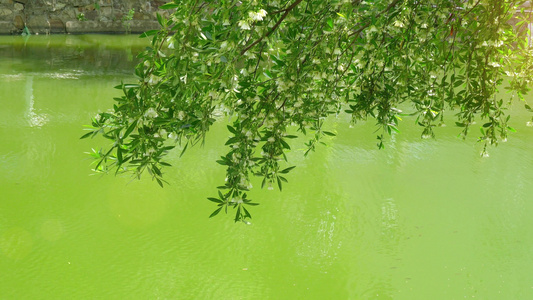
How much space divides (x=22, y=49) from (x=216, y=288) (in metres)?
5.91

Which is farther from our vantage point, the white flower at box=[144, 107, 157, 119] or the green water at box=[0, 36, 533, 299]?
the green water at box=[0, 36, 533, 299]

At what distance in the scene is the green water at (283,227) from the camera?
2332 mm

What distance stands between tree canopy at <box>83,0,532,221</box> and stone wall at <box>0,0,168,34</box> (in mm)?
6740

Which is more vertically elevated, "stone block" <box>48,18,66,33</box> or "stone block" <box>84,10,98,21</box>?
"stone block" <box>84,10,98,21</box>

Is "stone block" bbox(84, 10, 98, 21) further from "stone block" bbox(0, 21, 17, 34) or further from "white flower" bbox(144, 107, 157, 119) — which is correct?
"white flower" bbox(144, 107, 157, 119)

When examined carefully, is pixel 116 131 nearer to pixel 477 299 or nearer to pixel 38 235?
pixel 38 235

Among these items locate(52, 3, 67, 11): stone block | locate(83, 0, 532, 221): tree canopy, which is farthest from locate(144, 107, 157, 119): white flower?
locate(52, 3, 67, 11): stone block

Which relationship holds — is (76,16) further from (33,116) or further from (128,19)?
(33,116)

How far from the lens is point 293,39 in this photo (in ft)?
5.19

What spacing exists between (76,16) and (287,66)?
7966mm

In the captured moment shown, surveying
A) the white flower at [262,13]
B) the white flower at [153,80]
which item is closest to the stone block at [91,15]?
the white flower at [153,80]

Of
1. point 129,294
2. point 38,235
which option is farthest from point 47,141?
point 129,294

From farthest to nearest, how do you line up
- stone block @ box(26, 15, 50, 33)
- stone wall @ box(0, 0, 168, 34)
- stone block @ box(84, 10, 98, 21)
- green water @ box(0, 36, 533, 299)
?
stone block @ box(84, 10, 98, 21)
stone block @ box(26, 15, 50, 33)
stone wall @ box(0, 0, 168, 34)
green water @ box(0, 36, 533, 299)

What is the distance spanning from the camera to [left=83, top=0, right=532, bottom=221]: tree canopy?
132cm
